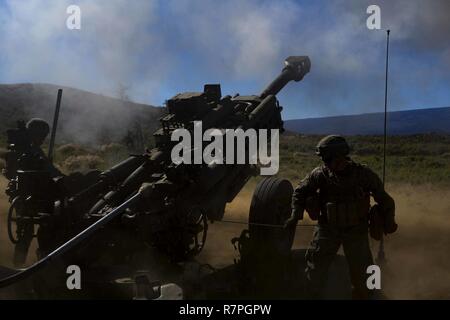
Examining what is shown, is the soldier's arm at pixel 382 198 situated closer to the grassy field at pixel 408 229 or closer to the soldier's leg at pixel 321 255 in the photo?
the soldier's leg at pixel 321 255

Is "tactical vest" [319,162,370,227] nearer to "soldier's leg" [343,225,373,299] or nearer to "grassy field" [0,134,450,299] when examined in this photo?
"soldier's leg" [343,225,373,299]

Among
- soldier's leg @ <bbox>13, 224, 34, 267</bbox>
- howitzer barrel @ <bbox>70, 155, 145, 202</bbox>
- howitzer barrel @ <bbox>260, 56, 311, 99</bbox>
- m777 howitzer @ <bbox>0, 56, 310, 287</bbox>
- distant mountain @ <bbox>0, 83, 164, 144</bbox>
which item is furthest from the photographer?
distant mountain @ <bbox>0, 83, 164, 144</bbox>

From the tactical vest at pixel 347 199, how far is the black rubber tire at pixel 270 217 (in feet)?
5.17

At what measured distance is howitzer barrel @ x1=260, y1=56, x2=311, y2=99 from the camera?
344 inches

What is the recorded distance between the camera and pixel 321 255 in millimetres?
5688

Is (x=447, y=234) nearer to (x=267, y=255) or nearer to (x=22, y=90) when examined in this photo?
(x=267, y=255)

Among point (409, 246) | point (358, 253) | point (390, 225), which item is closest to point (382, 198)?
point (390, 225)

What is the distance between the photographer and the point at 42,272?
5.68 metres

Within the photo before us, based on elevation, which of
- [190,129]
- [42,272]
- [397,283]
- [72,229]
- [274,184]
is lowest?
[397,283]

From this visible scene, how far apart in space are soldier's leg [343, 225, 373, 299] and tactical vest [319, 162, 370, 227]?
0.11 m

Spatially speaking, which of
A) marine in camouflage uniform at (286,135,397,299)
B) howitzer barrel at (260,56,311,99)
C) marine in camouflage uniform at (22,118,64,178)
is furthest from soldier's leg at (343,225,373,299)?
howitzer barrel at (260,56,311,99)
